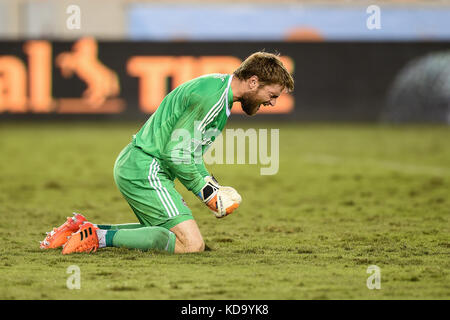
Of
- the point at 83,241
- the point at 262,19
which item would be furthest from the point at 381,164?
the point at 262,19

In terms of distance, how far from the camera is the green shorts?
544cm

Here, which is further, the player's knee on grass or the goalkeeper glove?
the player's knee on grass

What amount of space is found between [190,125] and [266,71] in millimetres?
609

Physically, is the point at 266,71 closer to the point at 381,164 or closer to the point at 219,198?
the point at 219,198

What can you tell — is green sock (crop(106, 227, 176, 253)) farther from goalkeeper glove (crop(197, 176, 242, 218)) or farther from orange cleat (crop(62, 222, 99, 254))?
goalkeeper glove (crop(197, 176, 242, 218))

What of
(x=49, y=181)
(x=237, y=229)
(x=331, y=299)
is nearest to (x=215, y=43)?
(x=49, y=181)

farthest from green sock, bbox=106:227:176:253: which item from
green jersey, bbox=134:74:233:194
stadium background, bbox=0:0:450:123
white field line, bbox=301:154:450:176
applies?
stadium background, bbox=0:0:450:123

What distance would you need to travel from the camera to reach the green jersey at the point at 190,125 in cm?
524


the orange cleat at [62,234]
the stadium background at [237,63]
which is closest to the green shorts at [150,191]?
the orange cleat at [62,234]

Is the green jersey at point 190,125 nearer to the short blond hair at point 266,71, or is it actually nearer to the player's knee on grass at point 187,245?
the short blond hair at point 266,71

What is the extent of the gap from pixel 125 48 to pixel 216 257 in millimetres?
14336

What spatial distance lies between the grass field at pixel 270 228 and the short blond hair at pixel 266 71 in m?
1.17

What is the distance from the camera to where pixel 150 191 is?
5465 millimetres

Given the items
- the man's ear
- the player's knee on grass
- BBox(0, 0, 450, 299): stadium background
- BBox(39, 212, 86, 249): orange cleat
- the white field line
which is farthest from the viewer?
the white field line
